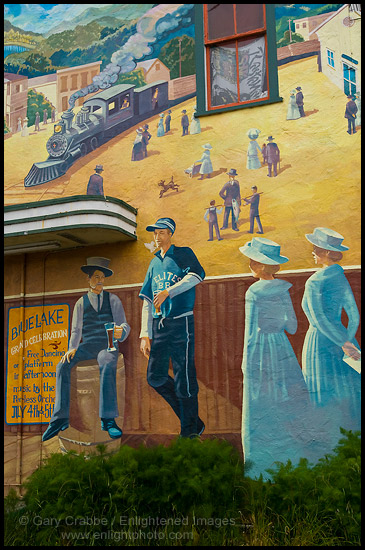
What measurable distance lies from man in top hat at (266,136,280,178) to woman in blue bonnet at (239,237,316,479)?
1.12 metres

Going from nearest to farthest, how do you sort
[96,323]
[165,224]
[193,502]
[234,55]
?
[193,502] < [165,224] < [96,323] < [234,55]

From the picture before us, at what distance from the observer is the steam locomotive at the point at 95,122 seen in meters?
8.78

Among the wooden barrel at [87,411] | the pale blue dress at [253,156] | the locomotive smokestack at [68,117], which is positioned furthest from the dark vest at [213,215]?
the locomotive smokestack at [68,117]

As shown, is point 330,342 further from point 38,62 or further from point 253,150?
point 38,62

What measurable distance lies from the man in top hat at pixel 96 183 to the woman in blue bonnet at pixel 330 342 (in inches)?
139

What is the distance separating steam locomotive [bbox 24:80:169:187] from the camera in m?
8.78

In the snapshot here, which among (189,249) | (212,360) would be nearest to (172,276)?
(189,249)

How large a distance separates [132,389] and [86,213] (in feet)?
8.90

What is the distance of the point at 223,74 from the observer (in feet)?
28.2

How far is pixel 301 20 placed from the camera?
805cm

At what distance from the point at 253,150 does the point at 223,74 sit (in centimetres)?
155

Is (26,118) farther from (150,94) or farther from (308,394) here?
(308,394)

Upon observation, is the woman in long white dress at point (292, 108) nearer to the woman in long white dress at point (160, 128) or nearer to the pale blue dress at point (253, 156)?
the pale blue dress at point (253, 156)

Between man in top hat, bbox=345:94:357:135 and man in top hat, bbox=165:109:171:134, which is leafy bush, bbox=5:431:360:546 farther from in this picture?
man in top hat, bbox=165:109:171:134
